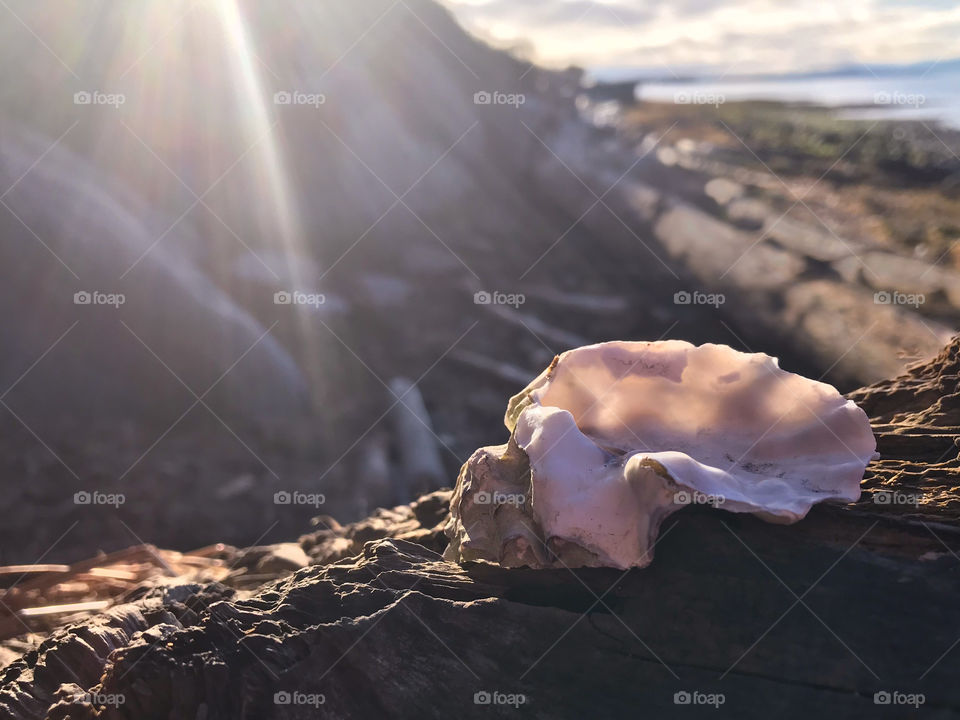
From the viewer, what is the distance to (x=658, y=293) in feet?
28.2
